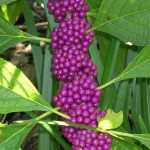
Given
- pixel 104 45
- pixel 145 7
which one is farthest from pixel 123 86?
pixel 145 7

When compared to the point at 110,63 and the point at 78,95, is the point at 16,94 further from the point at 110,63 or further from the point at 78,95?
the point at 110,63

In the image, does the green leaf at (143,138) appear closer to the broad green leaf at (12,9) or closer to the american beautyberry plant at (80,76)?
the american beautyberry plant at (80,76)

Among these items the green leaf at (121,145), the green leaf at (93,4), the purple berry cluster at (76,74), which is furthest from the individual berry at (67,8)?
the green leaf at (121,145)

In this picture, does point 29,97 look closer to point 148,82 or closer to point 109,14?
point 109,14

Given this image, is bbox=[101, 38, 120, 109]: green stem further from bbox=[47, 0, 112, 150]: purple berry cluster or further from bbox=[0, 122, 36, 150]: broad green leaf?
bbox=[0, 122, 36, 150]: broad green leaf

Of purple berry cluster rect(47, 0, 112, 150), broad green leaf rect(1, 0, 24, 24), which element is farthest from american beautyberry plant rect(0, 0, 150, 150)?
broad green leaf rect(1, 0, 24, 24)

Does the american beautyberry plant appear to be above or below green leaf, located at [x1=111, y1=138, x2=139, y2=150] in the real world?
above
